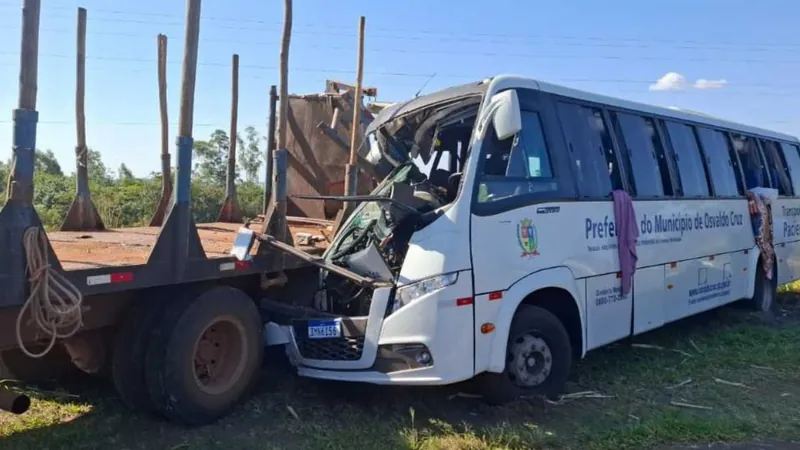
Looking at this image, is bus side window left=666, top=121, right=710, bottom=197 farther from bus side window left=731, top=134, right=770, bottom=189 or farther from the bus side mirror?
the bus side mirror

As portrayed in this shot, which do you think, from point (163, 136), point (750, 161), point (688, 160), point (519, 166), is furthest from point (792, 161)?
point (163, 136)

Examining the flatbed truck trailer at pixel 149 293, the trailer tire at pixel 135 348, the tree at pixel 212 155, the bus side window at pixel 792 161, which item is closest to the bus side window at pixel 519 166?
the flatbed truck trailer at pixel 149 293

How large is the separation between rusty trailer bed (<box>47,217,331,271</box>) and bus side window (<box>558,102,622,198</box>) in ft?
7.84

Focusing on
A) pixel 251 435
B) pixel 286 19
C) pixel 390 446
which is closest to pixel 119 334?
pixel 251 435

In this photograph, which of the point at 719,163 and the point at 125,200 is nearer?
the point at 719,163

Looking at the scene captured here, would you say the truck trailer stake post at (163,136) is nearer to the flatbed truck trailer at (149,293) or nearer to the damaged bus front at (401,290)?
the flatbed truck trailer at (149,293)

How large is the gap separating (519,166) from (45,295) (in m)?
3.54

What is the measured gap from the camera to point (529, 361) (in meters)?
5.83

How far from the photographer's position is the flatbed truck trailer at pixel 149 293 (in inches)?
154

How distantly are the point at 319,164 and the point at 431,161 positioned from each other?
3.54 m

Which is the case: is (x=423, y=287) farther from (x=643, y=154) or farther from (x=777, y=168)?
(x=777, y=168)

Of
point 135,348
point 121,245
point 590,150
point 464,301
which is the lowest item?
point 135,348

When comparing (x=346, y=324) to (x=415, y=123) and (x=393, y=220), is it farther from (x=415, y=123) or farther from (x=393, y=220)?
(x=415, y=123)

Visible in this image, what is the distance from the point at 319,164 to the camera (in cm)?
984
